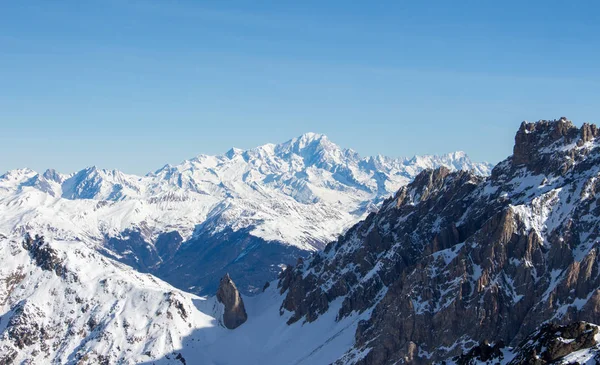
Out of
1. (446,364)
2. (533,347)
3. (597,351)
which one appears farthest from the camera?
(446,364)

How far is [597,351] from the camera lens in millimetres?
139875

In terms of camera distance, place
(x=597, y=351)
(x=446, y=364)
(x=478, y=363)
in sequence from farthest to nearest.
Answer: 1. (x=446, y=364)
2. (x=478, y=363)
3. (x=597, y=351)

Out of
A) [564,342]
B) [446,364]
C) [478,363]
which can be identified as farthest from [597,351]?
[446,364]

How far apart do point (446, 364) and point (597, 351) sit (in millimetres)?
47737

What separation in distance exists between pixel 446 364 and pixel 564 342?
39.6 metres

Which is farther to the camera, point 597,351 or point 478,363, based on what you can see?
point 478,363

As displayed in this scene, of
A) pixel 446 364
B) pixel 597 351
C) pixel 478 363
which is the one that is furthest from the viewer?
pixel 446 364

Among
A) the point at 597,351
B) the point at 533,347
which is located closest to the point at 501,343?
the point at 533,347

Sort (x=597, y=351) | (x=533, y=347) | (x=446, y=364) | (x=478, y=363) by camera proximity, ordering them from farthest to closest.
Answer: (x=446, y=364), (x=478, y=363), (x=533, y=347), (x=597, y=351)

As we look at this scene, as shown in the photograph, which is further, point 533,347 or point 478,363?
point 478,363

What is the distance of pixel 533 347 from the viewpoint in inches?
5999

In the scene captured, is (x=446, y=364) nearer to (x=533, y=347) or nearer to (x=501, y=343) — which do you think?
(x=501, y=343)

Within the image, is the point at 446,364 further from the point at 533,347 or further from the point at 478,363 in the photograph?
the point at 533,347
